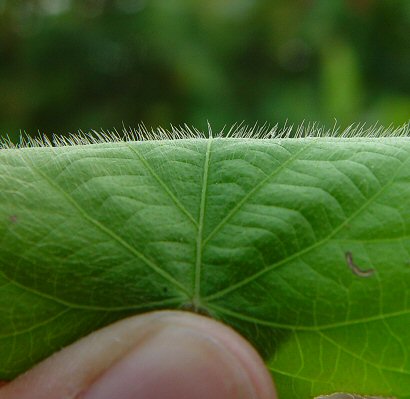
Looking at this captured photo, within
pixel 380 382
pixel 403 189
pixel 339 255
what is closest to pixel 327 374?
pixel 380 382

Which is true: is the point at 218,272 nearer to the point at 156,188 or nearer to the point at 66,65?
the point at 156,188

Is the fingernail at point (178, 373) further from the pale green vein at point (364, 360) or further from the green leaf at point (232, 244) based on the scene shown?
the pale green vein at point (364, 360)

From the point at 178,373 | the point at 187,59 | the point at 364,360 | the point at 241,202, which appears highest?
the point at 241,202

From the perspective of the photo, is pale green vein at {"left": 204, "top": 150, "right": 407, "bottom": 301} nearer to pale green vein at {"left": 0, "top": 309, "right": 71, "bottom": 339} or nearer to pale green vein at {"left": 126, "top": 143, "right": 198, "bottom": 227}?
pale green vein at {"left": 126, "top": 143, "right": 198, "bottom": 227}

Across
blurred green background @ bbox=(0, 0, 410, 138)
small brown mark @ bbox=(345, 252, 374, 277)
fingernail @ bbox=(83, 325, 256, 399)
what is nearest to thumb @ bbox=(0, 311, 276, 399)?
fingernail @ bbox=(83, 325, 256, 399)

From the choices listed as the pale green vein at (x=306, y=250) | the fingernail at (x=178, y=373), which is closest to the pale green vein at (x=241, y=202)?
the pale green vein at (x=306, y=250)

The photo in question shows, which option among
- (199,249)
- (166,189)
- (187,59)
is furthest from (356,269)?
(187,59)

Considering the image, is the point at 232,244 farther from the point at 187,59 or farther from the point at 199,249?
the point at 187,59
